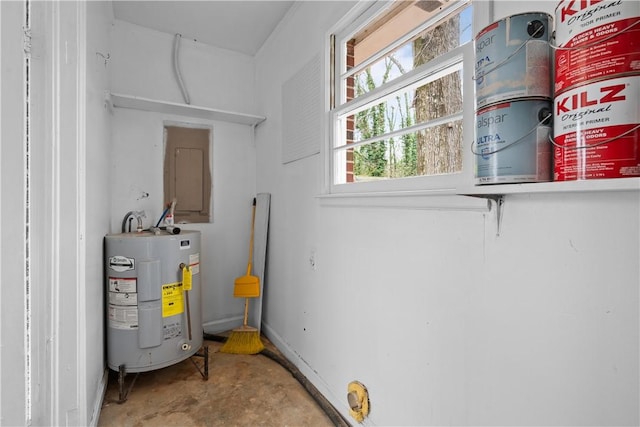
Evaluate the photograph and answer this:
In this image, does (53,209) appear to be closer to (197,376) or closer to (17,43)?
(17,43)

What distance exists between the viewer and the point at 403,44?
137cm

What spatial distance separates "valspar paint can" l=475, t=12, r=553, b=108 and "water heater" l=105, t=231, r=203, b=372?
194 centimetres

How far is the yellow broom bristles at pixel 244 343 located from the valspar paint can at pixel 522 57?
2.32 m

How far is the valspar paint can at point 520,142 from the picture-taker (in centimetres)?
70

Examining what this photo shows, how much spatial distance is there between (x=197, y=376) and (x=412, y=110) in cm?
218

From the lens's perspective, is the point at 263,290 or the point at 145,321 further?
the point at 263,290

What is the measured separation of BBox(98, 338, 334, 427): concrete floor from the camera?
66.2 inches

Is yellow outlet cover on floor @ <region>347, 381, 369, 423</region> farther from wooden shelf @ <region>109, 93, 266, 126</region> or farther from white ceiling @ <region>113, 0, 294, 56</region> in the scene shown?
white ceiling @ <region>113, 0, 294, 56</region>

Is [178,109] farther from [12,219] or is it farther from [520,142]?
[520,142]

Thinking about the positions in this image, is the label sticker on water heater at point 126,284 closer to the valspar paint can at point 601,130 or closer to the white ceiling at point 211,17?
the white ceiling at point 211,17

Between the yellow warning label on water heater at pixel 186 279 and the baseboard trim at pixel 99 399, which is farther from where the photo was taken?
the yellow warning label on water heater at pixel 186 279

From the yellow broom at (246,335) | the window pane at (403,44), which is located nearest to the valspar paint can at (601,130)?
the window pane at (403,44)

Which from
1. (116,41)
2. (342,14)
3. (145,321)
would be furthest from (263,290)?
(116,41)

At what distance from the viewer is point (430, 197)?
117 cm
